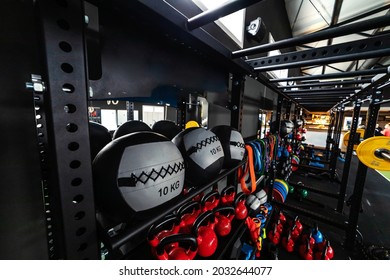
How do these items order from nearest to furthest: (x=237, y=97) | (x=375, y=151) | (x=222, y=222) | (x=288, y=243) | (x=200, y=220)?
(x=200, y=220), (x=222, y=222), (x=237, y=97), (x=375, y=151), (x=288, y=243)

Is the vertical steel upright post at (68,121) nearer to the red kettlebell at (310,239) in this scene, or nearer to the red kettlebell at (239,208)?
the red kettlebell at (239,208)

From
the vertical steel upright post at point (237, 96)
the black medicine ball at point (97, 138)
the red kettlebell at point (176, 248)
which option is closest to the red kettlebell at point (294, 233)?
the vertical steel upright post at point (237, 96)

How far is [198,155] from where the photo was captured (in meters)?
0.59

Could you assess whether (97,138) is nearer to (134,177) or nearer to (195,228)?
(134,177)

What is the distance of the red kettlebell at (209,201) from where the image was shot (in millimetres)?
879

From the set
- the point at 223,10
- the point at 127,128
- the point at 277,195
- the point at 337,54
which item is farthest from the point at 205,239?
the point at 277,195

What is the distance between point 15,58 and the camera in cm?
42

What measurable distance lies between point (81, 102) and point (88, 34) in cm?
30

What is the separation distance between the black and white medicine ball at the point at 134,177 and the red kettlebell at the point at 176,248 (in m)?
0.24

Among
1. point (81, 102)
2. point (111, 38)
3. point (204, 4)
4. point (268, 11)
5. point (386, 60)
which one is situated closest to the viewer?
point (81, 102)

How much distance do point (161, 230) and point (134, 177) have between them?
1.28 ft
